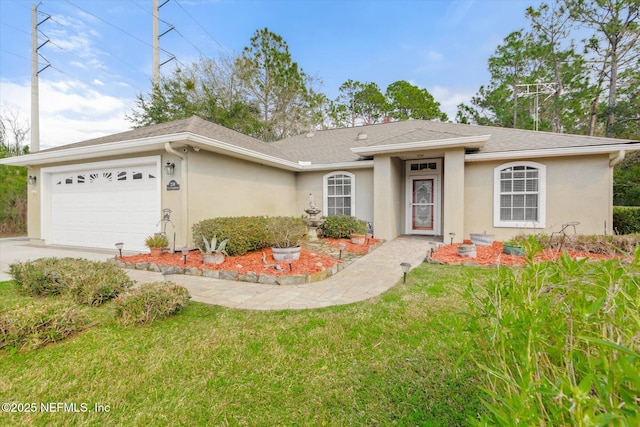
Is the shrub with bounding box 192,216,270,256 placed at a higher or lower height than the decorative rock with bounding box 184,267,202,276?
higher

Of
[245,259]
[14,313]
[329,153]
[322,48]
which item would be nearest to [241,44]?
[322,48]

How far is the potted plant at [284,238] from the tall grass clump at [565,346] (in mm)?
5220

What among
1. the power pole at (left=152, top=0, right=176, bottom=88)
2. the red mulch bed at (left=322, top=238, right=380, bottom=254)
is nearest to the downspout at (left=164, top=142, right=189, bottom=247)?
the red mulch bed at (left=322, top=238, right=380, bottom=254)

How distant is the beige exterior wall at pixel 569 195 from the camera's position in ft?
27.3

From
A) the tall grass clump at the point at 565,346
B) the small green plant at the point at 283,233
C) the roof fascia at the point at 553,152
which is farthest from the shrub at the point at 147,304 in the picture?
the roof fascia at the point at 553,152

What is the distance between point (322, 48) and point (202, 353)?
16.5 m

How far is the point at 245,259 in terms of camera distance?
6832 mm

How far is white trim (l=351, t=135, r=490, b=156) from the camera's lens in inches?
335

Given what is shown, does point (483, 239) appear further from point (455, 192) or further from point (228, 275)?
point (228, 275)

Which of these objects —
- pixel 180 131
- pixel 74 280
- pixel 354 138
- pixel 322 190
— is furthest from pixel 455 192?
pixel 74 280

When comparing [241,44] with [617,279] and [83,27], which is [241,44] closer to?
[83,27]

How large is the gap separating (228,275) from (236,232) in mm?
1439

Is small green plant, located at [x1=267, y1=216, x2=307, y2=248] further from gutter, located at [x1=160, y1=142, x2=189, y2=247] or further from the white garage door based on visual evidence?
the white garage door

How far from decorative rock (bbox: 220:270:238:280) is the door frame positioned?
25.3 feet
